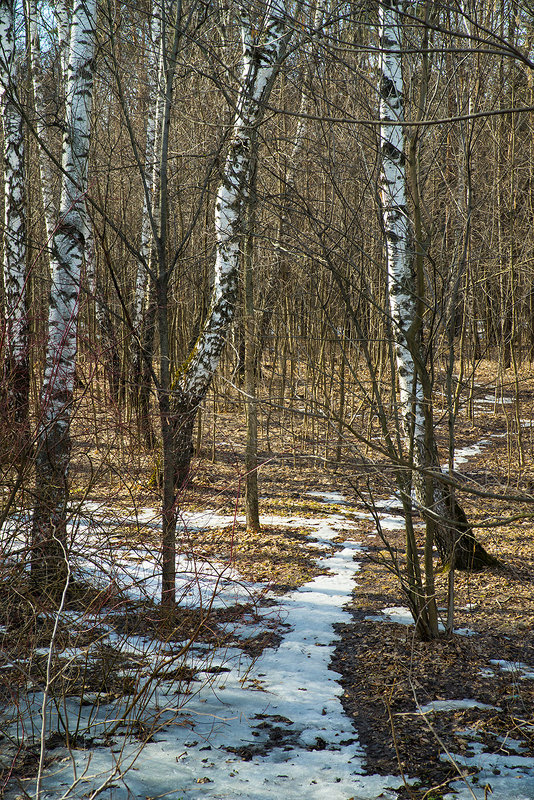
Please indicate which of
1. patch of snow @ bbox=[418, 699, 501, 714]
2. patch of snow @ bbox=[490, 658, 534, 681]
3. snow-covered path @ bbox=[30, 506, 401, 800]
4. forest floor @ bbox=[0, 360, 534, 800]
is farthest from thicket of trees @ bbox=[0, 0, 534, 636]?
snow-covered path @ bbox=[30, 506, 401, 800]

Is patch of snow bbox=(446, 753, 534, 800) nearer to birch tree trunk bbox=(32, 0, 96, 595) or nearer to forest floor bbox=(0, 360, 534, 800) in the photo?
forest floor bbox=(0, 360, 534, 800)

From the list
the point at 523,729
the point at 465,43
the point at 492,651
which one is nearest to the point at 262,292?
the point at 465,43

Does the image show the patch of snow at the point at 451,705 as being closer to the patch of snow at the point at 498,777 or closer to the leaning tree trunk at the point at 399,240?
the patch of snow at the point at 498,777

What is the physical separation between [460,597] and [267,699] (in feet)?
7.37

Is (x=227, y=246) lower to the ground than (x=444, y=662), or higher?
higher

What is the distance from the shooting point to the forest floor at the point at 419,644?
9.75 ft

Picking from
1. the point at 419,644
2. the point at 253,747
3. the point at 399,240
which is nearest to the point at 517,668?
the point at 419,644

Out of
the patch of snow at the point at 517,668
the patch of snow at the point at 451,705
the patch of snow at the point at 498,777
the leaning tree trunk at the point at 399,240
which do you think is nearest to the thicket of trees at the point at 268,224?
the leaning tree trunk at the point at 399,240

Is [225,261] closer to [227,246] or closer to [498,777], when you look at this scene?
[227,246]

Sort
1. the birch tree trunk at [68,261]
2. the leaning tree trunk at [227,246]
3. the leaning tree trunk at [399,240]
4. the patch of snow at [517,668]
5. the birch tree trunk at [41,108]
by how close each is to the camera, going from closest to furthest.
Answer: the patch of snow at [517,668], the leaning tree trunk at [399,240], the birch tree trunk at [68,261], the leaning tree trunk at [227,246], the birch tree trunk at [41,108]

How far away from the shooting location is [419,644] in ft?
13.8

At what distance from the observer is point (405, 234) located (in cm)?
445

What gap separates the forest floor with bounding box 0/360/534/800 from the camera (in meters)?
2.97

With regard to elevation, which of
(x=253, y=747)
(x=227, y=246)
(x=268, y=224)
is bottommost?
(x=253, y=747)
